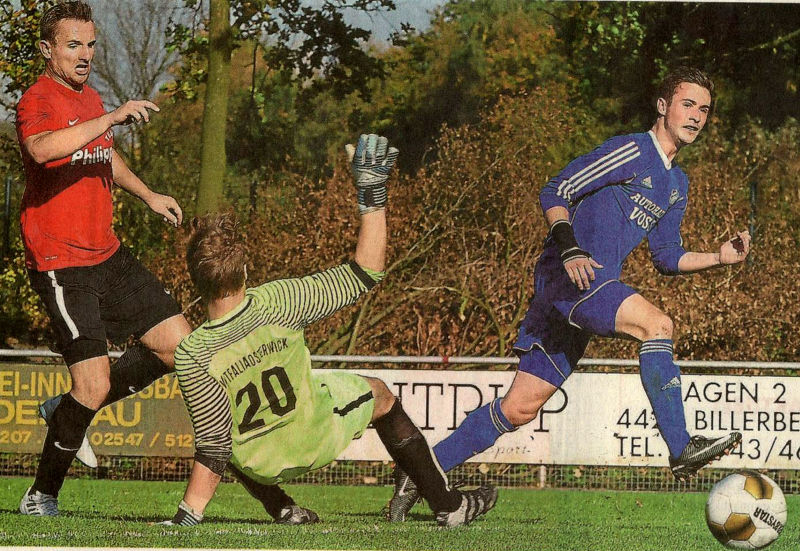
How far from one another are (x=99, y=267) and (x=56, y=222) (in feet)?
1.09

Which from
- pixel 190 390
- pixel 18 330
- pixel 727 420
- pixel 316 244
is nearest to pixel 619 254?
pixel 727 420

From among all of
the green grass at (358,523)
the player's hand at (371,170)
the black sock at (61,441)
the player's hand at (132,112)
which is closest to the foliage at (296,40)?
the player's hand at (371,170)

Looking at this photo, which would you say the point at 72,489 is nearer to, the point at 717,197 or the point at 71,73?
the point at 71,73

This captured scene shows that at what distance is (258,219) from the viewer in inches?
259

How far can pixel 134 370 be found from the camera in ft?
20.2

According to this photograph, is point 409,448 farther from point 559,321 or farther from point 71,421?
point 71,421

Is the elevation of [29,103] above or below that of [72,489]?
above

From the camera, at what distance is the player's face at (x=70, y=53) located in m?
6.17

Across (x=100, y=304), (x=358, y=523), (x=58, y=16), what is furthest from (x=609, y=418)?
(x=58, y=16)

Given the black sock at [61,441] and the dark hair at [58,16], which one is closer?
the black sock at [61,441]

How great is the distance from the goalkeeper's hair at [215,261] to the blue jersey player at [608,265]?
1.56 m

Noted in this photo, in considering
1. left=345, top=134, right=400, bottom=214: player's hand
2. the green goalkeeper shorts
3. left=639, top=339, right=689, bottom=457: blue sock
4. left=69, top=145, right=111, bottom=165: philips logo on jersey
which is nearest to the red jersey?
left=69, top=145, right=111, bottom=165: philips logo on jersey

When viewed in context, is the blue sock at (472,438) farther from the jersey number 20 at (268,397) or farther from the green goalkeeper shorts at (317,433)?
the jersey number 20 at (268,397)

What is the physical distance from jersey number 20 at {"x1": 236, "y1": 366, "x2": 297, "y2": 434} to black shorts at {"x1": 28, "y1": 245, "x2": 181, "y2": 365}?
1.04m
